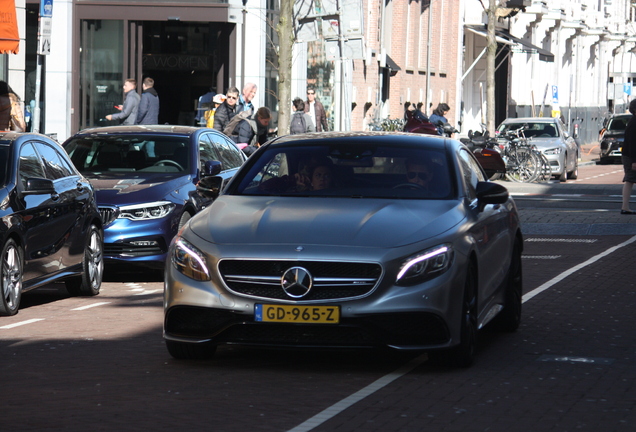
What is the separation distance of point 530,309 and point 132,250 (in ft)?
13.7

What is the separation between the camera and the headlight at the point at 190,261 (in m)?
7.64

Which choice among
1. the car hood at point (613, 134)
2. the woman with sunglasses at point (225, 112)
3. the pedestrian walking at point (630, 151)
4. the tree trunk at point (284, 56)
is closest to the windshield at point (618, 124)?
the car hood at point (613, 134)

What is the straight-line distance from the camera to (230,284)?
7.59 metres

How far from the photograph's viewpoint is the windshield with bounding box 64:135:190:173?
1414 centimetres

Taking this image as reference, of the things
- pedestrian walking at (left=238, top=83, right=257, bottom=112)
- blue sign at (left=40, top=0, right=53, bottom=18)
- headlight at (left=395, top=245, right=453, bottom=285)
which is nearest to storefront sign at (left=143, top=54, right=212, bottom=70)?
pedestrian walking at (left=238, top=83, right=257, bottom=112)

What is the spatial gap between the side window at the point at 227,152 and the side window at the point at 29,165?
380 cm

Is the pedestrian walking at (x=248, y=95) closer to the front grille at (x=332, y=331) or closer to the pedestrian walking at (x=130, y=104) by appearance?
the pedestrian walking at (x=130, y=104)

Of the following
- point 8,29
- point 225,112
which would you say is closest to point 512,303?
point 225,112

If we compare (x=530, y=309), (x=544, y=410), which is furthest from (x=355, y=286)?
(x=530, y=309)

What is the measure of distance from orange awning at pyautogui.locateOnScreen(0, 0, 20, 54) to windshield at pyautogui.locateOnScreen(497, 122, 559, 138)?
53.0 ft

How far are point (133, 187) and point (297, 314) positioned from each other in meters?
6.19

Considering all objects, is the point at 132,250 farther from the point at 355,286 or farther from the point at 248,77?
the point at 248,77

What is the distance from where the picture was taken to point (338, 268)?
7449 millimetres

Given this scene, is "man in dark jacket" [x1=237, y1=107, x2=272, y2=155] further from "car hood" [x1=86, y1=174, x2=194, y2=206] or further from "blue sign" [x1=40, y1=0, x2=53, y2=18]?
"car hood" [x1=86, y1=174, x2=194, y2=206]
